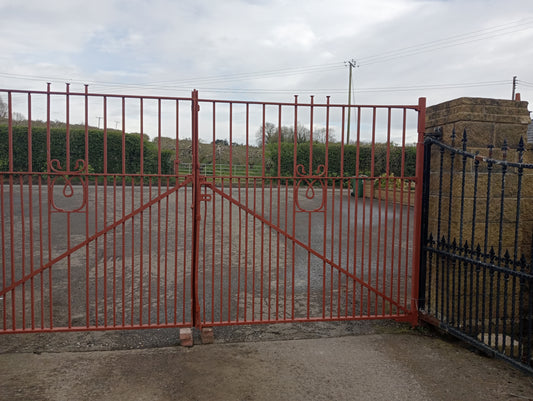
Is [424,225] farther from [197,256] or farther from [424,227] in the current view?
[197,256]

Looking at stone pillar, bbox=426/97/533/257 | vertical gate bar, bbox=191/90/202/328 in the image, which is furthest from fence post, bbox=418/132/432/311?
vertical gate bar, bbox=191/90/202/328

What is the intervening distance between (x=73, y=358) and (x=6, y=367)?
0.53 m

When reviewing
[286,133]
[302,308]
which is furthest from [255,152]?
[302,308]

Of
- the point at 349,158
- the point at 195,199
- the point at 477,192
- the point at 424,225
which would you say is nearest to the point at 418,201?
the point at 424,225

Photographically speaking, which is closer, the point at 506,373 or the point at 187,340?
the point at 506,373

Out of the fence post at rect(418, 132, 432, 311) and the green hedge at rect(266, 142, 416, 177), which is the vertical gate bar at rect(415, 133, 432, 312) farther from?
the green hedge at rect(266, 142, 416, 177)

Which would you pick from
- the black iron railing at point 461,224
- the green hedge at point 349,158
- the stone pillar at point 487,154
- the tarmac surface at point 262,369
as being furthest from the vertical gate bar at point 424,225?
the green hedge at point 349,158

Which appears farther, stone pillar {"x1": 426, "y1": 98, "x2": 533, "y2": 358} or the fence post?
the fence post

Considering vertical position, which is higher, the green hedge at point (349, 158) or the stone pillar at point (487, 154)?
the green hedge at point (349, 158)

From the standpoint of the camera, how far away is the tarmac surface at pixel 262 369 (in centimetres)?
339

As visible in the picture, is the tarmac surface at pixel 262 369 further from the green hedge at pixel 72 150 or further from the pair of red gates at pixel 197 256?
the green hedge at pixel 72 150

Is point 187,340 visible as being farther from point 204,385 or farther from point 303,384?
point 303,384

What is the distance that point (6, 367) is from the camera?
371 centimetres

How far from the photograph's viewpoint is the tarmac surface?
11.1ft
